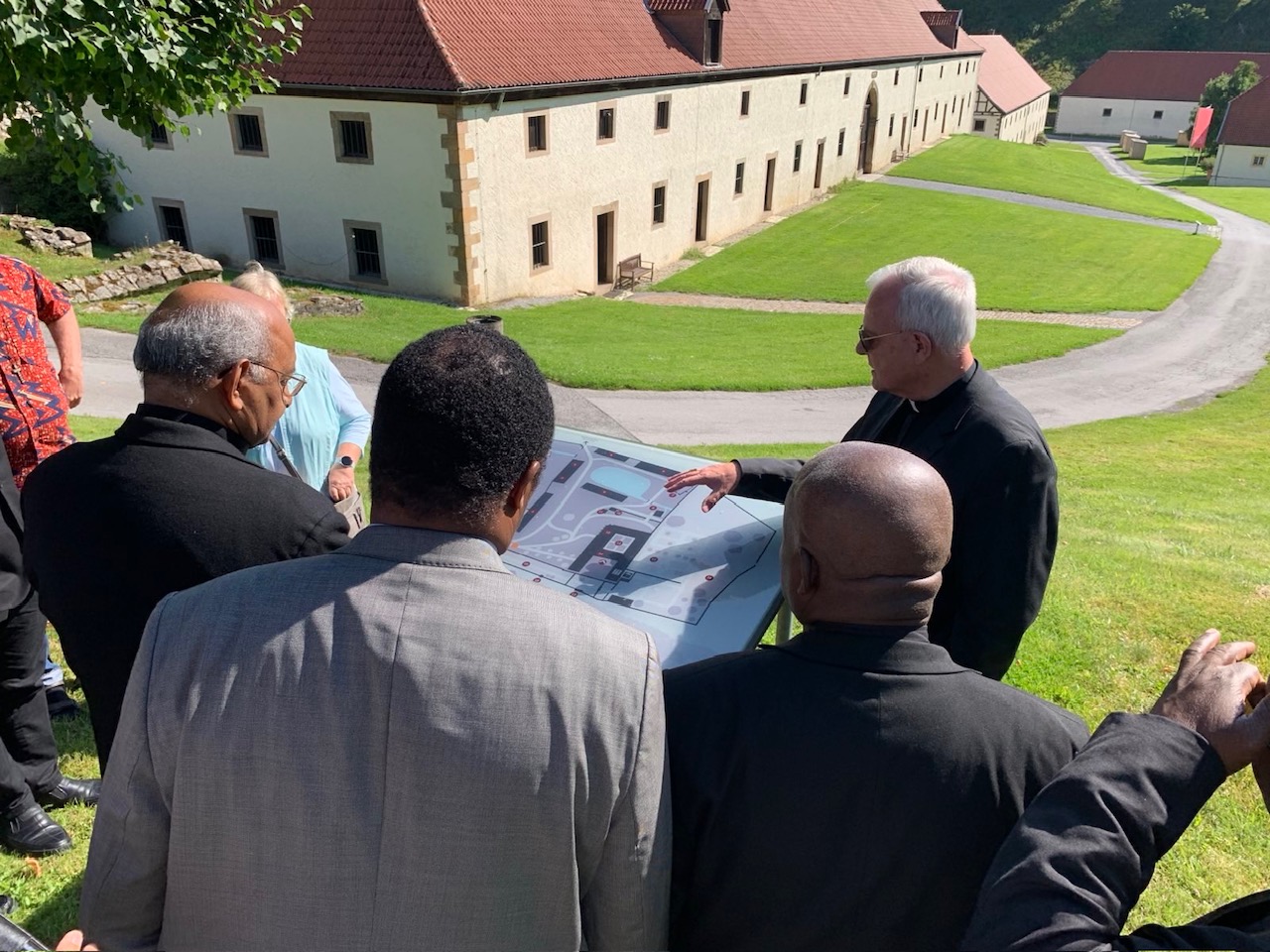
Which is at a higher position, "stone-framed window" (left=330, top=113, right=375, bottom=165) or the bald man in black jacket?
the bald man in black jacket

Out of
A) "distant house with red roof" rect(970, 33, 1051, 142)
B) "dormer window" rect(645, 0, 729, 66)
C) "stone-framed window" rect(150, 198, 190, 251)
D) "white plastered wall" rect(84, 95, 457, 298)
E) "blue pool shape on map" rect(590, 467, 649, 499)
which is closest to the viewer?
"blue pool shape on map" rect(590, 467, 649, 499)

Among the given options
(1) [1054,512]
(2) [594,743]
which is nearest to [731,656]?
(2) [594,743]

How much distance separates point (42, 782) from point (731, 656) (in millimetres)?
3266

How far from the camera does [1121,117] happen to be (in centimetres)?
8175

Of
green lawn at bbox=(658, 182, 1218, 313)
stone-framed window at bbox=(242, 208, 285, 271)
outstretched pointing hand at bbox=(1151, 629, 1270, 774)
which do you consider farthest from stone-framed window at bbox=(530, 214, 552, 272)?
outstretched pointing hand at bbox=(1151, 629, 1270, 774)

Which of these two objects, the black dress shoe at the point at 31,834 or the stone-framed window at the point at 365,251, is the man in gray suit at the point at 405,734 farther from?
the stone-framed window at the point at 365,251

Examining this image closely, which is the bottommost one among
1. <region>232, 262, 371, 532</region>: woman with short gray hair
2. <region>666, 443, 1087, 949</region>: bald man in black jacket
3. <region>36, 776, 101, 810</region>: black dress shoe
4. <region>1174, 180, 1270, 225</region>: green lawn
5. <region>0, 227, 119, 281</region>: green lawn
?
<region>1174, 180, 1270, 225</region>: green lawn

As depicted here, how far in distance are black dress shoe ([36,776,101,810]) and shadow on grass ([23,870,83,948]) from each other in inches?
A: 18.9

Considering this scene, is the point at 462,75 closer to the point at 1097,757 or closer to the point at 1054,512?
the point at 1054,512

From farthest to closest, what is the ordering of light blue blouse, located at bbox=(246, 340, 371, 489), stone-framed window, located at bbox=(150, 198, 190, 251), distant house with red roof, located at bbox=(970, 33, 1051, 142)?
distant house with red roof, located at bbox=(970, 33, 1051, 142), stone-framed window, located at bbox=(150, 198, 190, 251), light blue blouse, located at bbox=(246, 340, 371, 489)

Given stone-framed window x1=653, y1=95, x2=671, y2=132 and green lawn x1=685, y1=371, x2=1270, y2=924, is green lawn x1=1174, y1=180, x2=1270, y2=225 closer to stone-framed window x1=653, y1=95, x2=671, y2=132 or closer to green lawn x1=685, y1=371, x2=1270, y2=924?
stone-framed window x1=653, y1=95, x2=671, y2=132

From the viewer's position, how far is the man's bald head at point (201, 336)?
2549mm

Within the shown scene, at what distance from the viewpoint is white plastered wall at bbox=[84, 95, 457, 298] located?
21.0 m

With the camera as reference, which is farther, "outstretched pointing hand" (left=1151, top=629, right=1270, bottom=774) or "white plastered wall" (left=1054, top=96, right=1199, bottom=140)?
"white plastered wall" (left=1054, top=96, right=1199, bottom=140)
